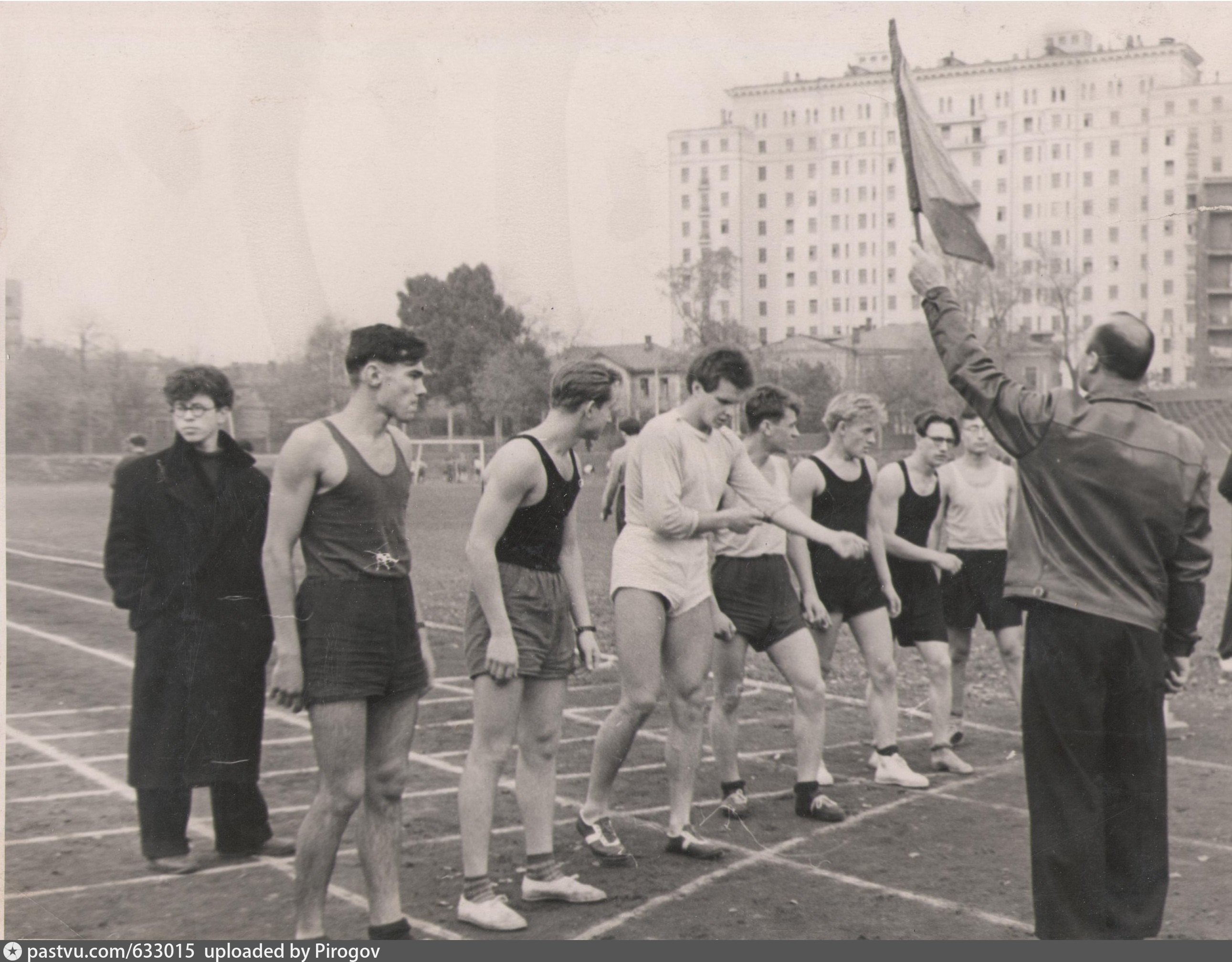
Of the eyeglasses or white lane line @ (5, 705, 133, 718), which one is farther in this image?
white lane line @ (5, 705, 133, 718)

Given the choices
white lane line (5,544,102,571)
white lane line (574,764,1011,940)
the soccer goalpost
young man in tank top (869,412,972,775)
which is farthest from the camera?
white lane line (5,544,102,571)

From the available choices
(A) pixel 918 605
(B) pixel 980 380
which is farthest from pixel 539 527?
(A) pixel 918 605

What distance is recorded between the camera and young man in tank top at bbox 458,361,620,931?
375 centimetres

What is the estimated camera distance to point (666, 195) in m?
7.19

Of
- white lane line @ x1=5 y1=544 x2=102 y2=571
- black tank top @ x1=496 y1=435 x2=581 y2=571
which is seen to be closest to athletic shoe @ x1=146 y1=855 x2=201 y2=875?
black tank top @ x1=496 y1=435 x2=581 y2=571

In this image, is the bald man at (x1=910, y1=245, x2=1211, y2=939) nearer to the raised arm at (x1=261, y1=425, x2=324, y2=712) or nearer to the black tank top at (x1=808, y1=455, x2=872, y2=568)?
the raised arm at (x1=261, y1=425, x2=324, y2=712)

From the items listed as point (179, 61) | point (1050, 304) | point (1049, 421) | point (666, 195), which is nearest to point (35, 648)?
point (179, 61)

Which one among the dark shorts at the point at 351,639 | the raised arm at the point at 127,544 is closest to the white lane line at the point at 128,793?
the dark shorts at the point at 351,639

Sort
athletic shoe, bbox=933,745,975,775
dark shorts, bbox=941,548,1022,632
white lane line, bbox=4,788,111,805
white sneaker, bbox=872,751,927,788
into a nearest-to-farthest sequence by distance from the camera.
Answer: white lane line, bbox=4,788,111,805 → white sneaker, bbox=872,751,927,788 → athletic shoe, bbox=933,745,975,775 → dark shorts, bbox=941,548,1022,632

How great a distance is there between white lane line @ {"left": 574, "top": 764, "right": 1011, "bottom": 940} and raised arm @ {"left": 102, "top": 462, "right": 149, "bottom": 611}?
2039 mm

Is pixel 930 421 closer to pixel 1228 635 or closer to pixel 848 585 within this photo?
pixel 848 585

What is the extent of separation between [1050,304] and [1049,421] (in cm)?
2756

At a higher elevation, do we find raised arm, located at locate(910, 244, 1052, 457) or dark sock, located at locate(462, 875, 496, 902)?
raised arm, located at locate(910, 244, 1052, 457)

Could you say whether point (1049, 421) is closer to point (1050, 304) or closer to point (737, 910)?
point (737, 910)
